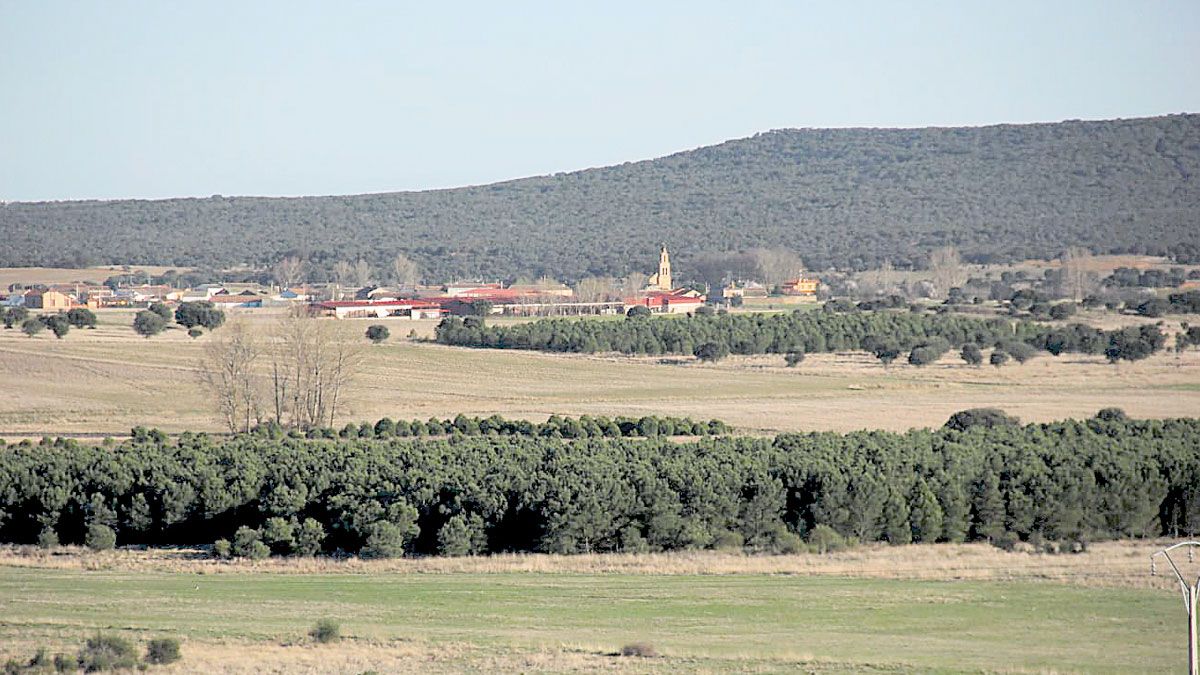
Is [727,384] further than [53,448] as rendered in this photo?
Yes

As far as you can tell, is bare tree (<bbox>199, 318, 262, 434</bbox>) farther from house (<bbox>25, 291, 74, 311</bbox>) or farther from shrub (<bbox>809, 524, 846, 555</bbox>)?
house (<bbox>25, 291, 74, 311</bbox>)

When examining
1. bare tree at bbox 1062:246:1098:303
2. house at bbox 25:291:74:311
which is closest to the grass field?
house at bbox 25:291:74:311

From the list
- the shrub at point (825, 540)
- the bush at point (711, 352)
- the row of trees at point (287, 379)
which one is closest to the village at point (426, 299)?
the bush at point (711, 352)

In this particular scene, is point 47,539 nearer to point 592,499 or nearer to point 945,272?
point 592,499

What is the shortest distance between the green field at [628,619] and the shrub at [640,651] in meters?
0.19

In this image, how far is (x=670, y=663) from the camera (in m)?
17.1

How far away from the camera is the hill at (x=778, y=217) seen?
154250 millimetres

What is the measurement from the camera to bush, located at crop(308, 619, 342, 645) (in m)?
18.3

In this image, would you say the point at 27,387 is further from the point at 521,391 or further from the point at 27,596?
the point at 27,596

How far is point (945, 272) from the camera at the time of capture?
11300cm

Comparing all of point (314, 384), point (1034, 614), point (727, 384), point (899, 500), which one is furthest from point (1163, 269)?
point (1034, 614)

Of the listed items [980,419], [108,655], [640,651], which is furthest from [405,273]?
[640,651]

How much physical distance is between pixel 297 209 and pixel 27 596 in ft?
581

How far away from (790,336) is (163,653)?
174 feet
